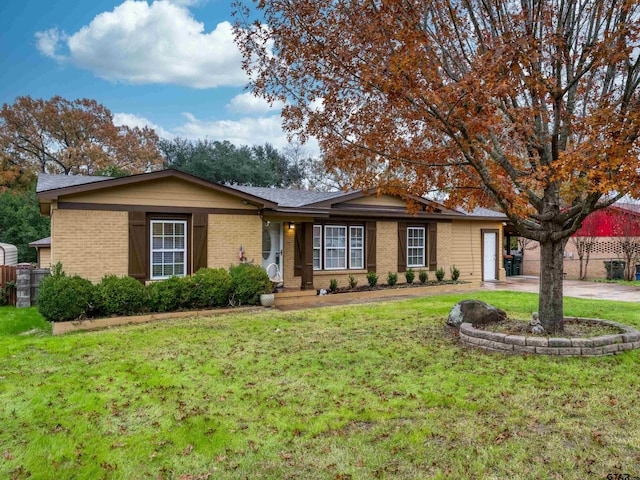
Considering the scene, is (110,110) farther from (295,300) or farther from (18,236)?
(295,300)

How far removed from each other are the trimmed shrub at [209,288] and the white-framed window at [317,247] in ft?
13.0

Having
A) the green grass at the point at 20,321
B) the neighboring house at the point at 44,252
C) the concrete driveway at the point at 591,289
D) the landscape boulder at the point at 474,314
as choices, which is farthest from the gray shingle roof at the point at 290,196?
the neighboring house at the point at 44,252

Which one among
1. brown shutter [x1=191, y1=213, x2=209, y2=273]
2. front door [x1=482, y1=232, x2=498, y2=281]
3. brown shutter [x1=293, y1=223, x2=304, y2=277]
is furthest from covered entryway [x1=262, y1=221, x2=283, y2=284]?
front door [x1=482, y1=232, x2=498, y2=281]

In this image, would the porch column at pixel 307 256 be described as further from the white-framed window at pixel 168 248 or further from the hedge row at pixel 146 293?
the white-framed window at pixel 168 248

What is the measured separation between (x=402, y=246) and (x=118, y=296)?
970cm

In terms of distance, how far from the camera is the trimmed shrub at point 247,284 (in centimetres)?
1104

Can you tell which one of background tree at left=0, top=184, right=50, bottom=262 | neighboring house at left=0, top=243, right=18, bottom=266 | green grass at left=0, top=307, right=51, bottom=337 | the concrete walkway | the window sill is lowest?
green grass at left=0, top=307, right=51, bottom=337

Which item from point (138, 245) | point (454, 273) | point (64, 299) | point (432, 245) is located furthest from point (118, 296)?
point (454, 273)

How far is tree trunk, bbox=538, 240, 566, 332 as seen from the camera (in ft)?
22.8

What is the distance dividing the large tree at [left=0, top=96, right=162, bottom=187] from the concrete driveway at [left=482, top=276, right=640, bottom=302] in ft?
85.1

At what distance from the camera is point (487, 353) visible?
6531mm

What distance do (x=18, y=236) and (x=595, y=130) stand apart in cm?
2483

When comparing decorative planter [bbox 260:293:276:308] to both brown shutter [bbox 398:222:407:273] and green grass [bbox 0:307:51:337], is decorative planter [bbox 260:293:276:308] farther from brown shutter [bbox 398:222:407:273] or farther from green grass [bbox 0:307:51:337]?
brown shutter [bbox 398:222:407:273]

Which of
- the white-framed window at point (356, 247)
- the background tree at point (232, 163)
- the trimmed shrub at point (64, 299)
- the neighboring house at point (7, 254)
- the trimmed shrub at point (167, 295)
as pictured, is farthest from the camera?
the background tree at point (232, 163)
